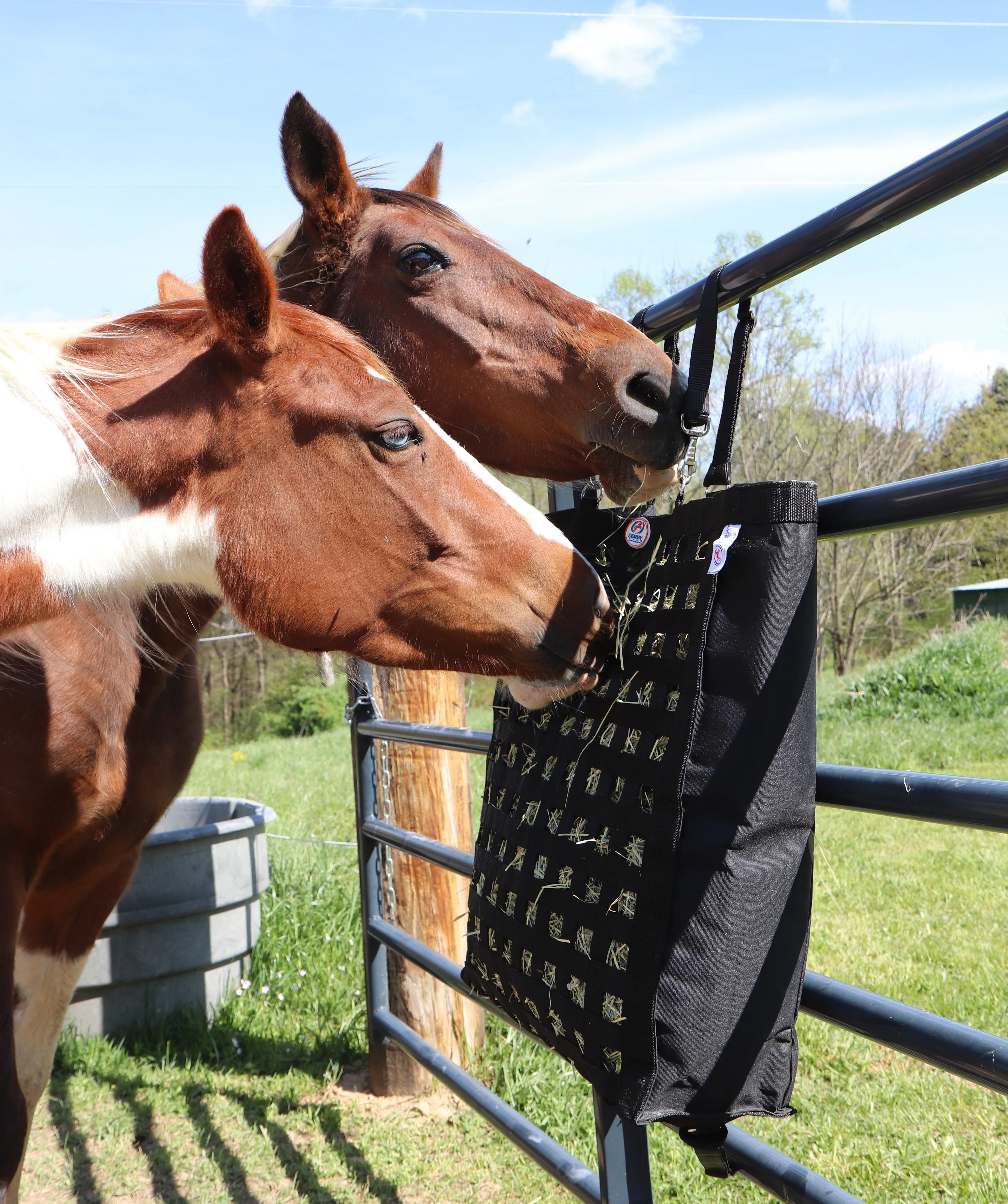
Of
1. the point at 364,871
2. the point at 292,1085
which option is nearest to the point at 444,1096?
the point at 292,1085

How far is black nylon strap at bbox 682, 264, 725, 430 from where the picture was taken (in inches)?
56.4

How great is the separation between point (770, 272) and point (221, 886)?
3315 millimetres

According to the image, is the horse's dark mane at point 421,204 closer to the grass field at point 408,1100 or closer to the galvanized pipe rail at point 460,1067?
the galvanized pipe rail at point 460,1067

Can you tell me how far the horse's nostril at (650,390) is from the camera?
75.6 inches

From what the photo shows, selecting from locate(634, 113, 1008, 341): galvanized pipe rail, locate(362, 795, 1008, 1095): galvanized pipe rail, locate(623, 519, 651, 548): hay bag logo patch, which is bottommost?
locate(362, 795, 1008, 1095): galvanized pipe rail

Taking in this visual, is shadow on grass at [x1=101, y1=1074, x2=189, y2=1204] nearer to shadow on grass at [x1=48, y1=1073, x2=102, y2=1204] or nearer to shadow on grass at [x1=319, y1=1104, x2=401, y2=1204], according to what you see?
shadow on grass at [x1=48, y1=1073, x2=102, y2=1204]

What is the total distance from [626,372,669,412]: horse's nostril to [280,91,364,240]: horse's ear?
2.90ft

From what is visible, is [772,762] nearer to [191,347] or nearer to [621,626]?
[621,626]

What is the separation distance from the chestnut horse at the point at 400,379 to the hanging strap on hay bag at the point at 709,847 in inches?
29.4

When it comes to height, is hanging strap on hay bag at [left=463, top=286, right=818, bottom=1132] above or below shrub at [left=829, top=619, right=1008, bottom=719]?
above

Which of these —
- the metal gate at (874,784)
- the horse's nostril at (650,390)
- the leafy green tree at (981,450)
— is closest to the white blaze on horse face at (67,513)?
the horse's nostril at (650,390)

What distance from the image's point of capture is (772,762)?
1.09 metres

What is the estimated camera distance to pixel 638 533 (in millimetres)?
1405

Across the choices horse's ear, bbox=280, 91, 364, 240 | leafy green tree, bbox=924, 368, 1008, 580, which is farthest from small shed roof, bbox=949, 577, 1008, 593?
horse's ear, bbox=280, 91, 364, 240
